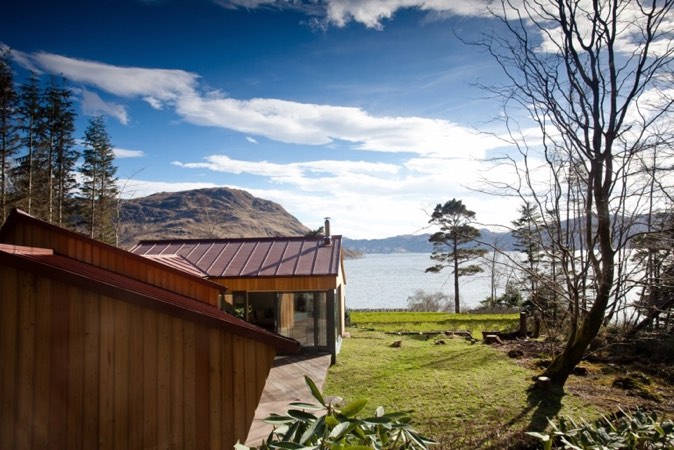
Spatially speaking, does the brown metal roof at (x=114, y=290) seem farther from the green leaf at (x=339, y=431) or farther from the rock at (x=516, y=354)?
the rock at (x=516, y=354)

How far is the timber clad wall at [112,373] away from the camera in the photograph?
3.62 metres

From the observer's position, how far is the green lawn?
7145mm

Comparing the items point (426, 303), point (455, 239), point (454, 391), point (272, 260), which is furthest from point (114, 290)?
point (426, 303)

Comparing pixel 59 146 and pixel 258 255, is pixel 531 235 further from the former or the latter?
pixel 59 146

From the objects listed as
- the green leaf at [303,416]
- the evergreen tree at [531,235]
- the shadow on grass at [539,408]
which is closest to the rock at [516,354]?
the evergreen tree at [531,235]

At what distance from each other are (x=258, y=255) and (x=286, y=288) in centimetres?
204

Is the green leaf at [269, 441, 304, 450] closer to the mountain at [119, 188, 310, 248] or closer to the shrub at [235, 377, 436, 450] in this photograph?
the shrub at [235, 377, 436, 450]

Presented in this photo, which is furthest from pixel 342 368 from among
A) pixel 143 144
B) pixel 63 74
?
pixel 63 74

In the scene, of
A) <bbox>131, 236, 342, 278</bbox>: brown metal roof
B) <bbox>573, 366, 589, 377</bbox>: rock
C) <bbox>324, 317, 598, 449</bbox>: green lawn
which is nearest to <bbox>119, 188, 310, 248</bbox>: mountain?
<bbox>131, 236, 342, 278</bbox>: brown metal roof

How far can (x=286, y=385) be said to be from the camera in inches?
386

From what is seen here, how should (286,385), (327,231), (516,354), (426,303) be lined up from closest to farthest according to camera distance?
(286,385) → (516,354) → (327,231) → (426,303)

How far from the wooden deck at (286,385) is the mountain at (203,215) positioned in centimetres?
7056

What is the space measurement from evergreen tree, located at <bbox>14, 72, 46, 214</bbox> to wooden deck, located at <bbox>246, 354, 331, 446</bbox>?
17155 millimetres

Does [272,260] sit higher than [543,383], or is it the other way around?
[272,260]
